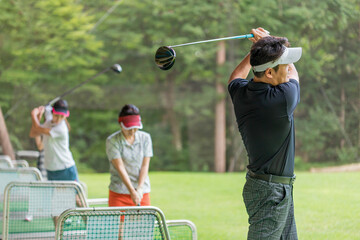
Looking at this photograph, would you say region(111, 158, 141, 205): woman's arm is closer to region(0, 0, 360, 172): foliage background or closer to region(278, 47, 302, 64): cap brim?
region(278, 47, 302, 64): cap brim

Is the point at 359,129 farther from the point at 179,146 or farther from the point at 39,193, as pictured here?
the point at 179,146

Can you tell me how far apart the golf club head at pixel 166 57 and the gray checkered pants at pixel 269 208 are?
1.86 feet

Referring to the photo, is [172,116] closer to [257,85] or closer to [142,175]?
[142,175]

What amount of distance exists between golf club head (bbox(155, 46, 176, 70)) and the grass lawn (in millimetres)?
1704

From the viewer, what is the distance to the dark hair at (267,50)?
5.49 ft

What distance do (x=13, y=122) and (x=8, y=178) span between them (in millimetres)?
→ 6284

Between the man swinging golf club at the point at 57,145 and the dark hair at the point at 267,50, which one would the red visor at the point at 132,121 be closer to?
the man swinging golf club at the point at 57,145

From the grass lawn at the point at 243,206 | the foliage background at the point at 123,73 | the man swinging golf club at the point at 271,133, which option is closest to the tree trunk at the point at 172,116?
the foliage background at the point at 123,73

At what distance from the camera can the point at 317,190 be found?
3922 mm

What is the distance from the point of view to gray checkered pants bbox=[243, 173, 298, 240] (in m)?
1.72

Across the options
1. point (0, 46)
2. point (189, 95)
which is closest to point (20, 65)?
point (0, 46)

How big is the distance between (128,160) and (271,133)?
128 centimetres

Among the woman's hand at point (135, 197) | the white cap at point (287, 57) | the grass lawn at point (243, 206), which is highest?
the white cap at point (287, 57)

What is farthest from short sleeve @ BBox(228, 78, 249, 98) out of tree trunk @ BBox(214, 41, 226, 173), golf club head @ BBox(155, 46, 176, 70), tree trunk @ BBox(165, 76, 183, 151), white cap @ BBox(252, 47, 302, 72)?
tree trunk @ BBox(165, 76, 183, 151)
